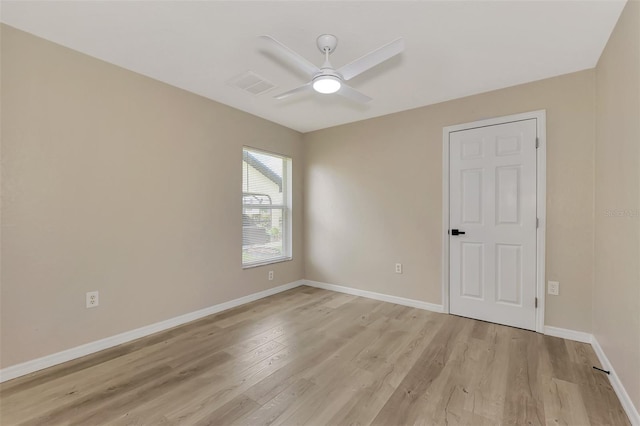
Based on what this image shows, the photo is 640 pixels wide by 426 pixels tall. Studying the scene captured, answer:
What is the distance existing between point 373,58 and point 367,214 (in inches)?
92.0

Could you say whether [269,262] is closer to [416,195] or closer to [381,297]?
[381,297]

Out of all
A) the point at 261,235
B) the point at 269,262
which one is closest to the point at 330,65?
the point at 261,235

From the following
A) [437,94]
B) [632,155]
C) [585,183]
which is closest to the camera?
[632,155]

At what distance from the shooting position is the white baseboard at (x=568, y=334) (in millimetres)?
2547

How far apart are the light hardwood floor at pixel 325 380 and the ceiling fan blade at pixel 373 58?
7.22 feet

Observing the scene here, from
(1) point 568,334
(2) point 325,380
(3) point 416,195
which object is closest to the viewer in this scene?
(2) point 325,380

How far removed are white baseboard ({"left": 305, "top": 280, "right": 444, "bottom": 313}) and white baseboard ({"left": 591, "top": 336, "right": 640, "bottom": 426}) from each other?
1.35 meters

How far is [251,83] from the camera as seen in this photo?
2818 millimetres

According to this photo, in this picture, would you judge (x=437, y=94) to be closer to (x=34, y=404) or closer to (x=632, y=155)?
(x=632, y=155)

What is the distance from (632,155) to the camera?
1675 mm

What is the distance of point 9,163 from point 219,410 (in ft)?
7.32

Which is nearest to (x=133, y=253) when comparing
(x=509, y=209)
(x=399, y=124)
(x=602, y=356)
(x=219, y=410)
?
(x=219, y=410)

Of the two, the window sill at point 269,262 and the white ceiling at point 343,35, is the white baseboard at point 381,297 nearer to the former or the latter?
the window sill at point 269,262

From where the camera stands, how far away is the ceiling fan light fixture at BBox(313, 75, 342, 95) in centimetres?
197
